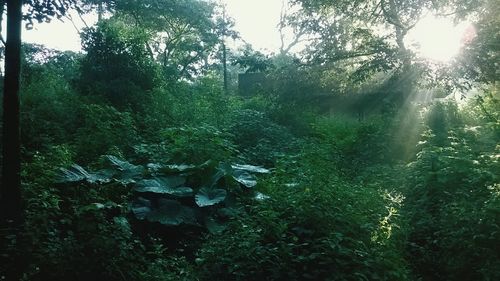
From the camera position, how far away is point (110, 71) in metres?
14.4

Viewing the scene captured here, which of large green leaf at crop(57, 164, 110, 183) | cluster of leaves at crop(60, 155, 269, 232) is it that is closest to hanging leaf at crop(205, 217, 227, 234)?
cluster of leaves at crop(60, 155, 269, 232)

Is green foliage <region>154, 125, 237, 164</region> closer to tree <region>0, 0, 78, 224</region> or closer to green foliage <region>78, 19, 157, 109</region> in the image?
tree <region>0, 0, 78, 224</region>

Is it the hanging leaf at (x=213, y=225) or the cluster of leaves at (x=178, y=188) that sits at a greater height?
the cluster of leaves at (x=178, y=188)

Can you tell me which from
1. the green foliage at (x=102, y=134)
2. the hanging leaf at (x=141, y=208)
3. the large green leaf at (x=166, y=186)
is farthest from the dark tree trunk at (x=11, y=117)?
the green foliage at (x=102, y=134)

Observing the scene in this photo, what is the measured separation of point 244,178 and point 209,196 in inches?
40.2

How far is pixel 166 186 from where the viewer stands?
7.16 metres

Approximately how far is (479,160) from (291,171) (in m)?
3.55

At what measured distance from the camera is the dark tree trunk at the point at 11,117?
15.8 ft

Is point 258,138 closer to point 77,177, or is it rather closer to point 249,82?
point 77,177

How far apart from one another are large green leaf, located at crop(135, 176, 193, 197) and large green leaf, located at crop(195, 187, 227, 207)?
214 mm

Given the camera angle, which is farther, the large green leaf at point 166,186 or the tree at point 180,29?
the tree at point 180,29

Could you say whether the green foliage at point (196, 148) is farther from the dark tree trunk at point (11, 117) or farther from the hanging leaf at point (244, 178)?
the dark tree trunk at point (11, 117)

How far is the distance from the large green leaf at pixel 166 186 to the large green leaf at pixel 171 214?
169 millimetres

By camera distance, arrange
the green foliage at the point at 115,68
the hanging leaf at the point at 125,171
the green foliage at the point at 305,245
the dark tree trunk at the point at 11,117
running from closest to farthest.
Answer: the green foliage at the point at 305,245 < the dark tree trunk at the point at 11,117 < the hanging leaf at the point at 125,171 < the green foliage at the point at 115,68
